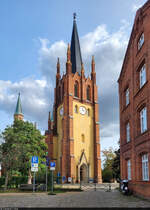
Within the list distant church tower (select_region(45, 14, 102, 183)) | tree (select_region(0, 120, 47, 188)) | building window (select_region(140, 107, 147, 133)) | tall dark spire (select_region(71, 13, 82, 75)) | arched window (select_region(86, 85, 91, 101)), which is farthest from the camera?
tall dark spire (select_region(71, 13, 82, 75))

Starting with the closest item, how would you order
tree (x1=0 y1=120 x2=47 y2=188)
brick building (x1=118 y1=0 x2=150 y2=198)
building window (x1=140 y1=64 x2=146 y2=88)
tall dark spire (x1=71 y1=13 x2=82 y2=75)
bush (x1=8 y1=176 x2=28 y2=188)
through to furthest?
brick building (x1=118 y1=0 x2=150 y2=198), building window (x1=140 y1=64 x2=146 y2=88), tree (x1=0 y1=120 x2=47 y2=188), bush (x1=8 y1=176 x2=28 y2=188), tall dark spire (x1=71 y1=13 x2=82 y2=75)

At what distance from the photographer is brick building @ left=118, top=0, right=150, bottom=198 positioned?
14478 mm

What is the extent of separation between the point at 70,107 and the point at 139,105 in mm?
34107

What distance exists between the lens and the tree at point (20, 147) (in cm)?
2350

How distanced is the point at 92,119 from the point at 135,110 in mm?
36268

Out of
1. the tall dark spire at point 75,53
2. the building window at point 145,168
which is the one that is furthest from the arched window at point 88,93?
the building window at point 145,168

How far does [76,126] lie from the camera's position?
5012 centimetres

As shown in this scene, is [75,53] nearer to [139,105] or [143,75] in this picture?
[143,75]

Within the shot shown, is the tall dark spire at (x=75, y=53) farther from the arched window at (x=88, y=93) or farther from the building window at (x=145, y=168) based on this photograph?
the building window at (x=145, y=168)

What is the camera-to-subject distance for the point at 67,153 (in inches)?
1832

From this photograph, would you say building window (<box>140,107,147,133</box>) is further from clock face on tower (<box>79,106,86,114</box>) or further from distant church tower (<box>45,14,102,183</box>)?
clock face on tower (<box>79,106,86,114</box>)

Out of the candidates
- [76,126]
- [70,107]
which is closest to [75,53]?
[70,107]

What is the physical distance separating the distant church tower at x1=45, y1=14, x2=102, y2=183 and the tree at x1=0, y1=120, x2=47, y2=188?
10.3m

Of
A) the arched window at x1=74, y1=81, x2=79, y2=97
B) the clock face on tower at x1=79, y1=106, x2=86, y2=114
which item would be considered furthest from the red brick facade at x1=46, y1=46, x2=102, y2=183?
the clock face on tower at x1=79, y1=106, x2=86, y2=114
